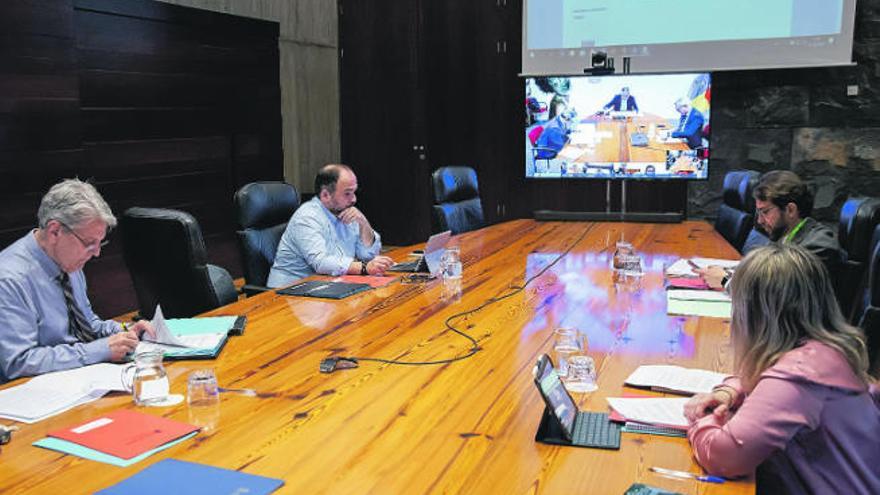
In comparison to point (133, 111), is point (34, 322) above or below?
below

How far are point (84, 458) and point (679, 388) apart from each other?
4.29 ft

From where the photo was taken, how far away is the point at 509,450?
156cm

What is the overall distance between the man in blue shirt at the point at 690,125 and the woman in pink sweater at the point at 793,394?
418cm

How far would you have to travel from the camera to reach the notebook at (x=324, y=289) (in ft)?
9.76

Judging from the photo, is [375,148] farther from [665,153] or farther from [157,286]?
[157,286]

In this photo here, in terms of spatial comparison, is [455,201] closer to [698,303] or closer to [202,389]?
[698,303]

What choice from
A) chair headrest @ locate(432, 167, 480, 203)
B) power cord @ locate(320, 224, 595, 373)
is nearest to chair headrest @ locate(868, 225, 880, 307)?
power cord @ locate(320, 224, 595, 373)

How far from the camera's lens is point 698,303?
9.21 ft

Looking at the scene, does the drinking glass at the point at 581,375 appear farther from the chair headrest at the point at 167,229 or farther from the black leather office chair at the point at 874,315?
the chair headrest at the point at 167,229

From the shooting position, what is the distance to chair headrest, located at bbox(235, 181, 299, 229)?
12.1ft

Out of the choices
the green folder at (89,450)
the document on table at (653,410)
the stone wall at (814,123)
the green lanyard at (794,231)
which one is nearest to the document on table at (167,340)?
the green folder at (89,450)

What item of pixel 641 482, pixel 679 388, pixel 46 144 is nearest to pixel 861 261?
pixel 679 388

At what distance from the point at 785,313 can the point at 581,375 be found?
0.56 metres

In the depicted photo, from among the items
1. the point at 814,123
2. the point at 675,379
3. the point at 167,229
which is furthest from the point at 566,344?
the point at 814,123
